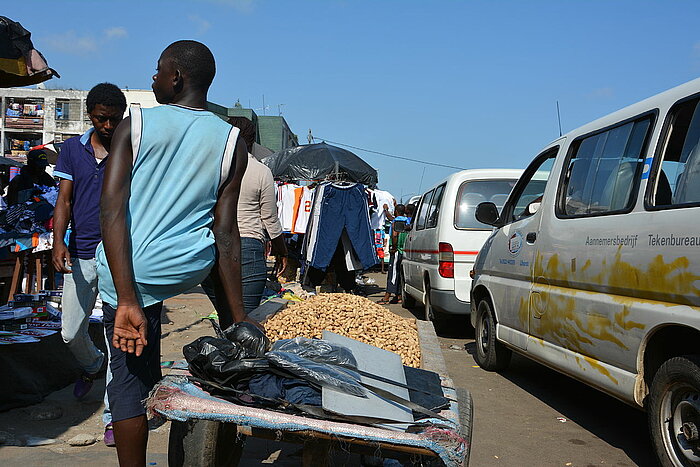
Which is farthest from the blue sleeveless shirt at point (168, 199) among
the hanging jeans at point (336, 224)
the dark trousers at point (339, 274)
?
the dark trousers at point (339, 274)

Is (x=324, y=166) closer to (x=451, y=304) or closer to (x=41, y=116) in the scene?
(x=451, y=304)

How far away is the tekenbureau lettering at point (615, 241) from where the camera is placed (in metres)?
3.98

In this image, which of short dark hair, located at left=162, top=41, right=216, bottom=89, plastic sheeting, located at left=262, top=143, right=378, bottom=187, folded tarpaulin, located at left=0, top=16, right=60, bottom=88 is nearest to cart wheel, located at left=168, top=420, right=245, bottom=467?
short dark hair, located at left=162, top=41, right=216, bottom=89

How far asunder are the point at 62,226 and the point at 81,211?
0.52 feet

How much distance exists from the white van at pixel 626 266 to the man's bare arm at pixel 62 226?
357 cm

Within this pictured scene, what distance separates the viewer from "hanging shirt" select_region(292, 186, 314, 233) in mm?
14156

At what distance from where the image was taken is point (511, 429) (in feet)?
16.5

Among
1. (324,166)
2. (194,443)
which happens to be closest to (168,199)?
(194,443)

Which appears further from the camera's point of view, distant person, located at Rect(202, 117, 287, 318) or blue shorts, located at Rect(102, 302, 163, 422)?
distant person, located at Rect(202, 117, 287, 318)

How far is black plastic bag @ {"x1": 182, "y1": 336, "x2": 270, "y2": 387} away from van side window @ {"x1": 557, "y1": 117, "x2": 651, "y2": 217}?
2.73 meters

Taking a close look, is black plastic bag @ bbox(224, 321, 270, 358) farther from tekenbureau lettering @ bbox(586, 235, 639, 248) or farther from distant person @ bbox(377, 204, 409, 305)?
distant person @ bbox(377, 204, 409, 305)

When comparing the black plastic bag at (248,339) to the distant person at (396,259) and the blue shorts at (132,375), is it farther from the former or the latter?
the distant person at (396,259)

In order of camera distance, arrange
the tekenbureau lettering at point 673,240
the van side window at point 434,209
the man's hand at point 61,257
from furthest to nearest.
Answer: the van side window at point 434,209, the man's hand at point 61,257, the tekenbureau lettering at point 673,240

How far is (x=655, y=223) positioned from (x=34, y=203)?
274 inches
